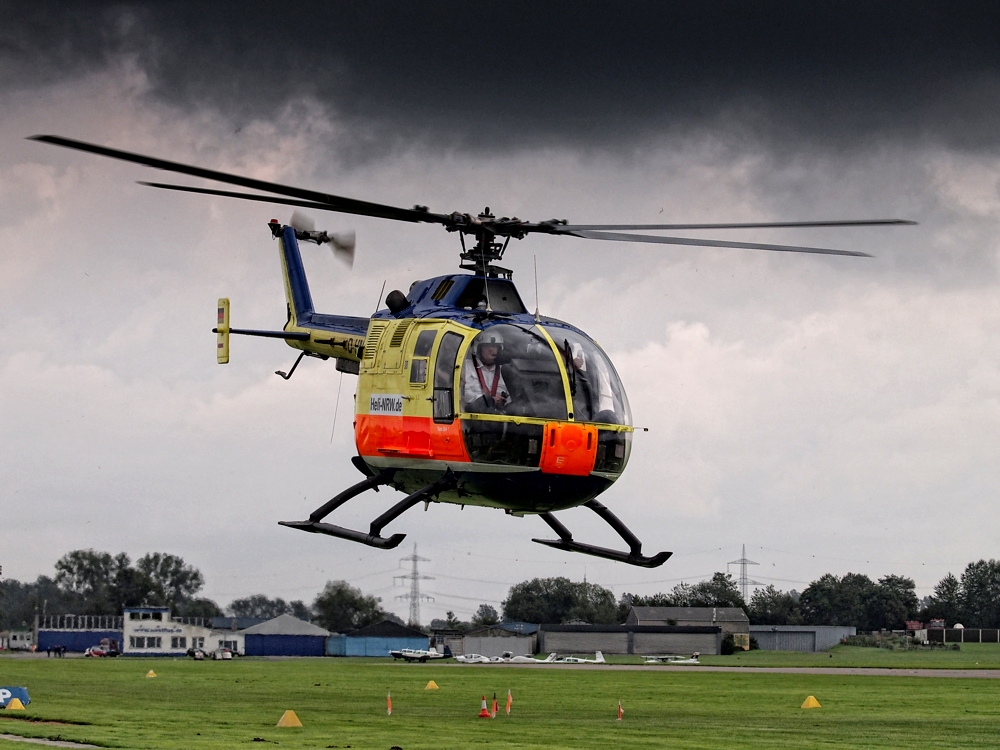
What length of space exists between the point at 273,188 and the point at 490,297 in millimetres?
5943

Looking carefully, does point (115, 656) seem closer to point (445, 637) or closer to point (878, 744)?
point (445, 637)

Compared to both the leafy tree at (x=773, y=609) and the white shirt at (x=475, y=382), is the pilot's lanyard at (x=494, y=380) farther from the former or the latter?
the leafy tree at (x=773, y=609)

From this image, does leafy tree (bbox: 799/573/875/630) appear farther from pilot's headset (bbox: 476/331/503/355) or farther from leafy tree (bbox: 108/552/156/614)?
pilot's headset (bbox: 476/331/503/355)

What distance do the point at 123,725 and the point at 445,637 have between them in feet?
319

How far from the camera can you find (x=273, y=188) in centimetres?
2253

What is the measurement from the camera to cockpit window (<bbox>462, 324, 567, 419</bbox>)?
2434 cm

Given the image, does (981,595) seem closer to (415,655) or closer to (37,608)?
(415,655)

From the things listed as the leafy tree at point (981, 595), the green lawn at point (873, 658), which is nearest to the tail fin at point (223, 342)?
the green lawn at point (873, 658)

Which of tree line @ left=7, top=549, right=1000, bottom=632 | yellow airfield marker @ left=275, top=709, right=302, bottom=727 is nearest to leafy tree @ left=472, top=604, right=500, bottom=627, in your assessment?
tree line @ left=7, top=549, right=1000, bottom=632

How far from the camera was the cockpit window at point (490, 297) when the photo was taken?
88.3 feet

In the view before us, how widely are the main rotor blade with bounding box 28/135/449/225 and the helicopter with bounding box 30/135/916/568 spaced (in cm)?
4

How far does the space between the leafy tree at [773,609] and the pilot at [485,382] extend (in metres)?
117

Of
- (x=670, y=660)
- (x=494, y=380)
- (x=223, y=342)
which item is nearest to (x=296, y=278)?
(x=223, y=342)

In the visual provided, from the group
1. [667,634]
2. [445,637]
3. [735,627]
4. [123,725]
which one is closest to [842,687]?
[123,725]
